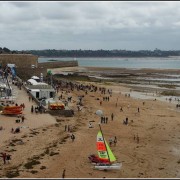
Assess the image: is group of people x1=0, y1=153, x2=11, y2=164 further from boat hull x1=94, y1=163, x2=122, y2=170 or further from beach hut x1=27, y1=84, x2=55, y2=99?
beach hut x1=27, y1=84, x2=55, y2=99

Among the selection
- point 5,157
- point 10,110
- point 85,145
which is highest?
point 10,110

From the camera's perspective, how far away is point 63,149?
81.7ft

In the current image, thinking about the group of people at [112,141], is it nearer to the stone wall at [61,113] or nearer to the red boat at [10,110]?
the stone wall at [61,113]

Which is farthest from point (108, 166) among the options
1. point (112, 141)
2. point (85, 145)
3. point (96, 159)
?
point (112, 141)

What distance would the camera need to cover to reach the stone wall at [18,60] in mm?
74613

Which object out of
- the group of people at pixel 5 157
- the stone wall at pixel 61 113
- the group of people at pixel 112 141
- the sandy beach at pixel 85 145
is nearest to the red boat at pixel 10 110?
the sandy beach at pixel 85 145

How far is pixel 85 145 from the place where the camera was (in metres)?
26.3

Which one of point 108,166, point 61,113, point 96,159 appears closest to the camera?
point 108,166

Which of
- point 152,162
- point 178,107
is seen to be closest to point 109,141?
point 152,162

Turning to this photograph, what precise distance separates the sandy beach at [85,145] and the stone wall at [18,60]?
113ft

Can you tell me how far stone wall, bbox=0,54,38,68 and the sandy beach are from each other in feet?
113

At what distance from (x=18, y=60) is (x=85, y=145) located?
176 ft

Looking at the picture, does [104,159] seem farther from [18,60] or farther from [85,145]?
[18,60]

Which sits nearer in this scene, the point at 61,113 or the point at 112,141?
the point at 112,141
